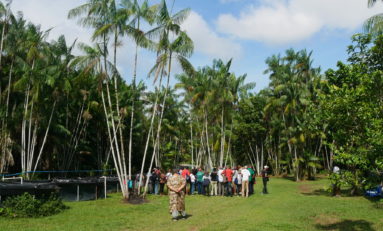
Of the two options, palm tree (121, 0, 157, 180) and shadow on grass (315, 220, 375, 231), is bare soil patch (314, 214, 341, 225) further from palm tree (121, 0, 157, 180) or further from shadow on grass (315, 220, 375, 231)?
palm tree (121, 0, 157, 180)

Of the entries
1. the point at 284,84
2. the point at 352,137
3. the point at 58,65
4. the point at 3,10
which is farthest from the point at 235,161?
the point at 352,137

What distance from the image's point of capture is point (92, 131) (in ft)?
108

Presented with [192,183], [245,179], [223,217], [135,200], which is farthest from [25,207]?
[245,179]

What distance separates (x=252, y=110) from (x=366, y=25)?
99.1 ft

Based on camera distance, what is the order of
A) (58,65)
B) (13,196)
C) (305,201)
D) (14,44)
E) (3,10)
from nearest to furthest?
1. (13,196)
2. (305,201)
3. (3,10)
4. (14,44)
5. (58,65)

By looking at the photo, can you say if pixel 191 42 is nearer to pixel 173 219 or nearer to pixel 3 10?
pixel 173 219

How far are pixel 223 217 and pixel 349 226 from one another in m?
3.96

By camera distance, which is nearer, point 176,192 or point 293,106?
point 176,192

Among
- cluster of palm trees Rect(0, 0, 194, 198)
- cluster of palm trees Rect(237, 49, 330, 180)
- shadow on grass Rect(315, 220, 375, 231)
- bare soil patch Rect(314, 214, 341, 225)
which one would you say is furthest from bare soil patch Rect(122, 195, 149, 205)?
cluster of palm trees Rect(237, 49, 330, 180)

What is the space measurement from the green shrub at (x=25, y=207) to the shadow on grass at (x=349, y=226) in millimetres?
9203

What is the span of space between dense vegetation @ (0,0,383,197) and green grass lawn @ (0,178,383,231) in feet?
6.76

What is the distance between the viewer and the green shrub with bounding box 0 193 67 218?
1216 centimetres

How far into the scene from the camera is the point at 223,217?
12227mm

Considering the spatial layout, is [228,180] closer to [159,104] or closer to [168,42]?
[168,42]
